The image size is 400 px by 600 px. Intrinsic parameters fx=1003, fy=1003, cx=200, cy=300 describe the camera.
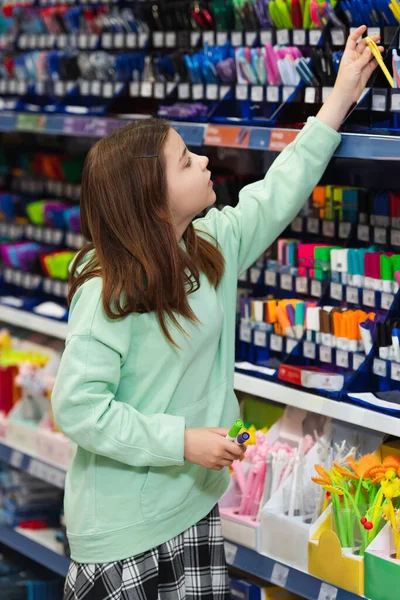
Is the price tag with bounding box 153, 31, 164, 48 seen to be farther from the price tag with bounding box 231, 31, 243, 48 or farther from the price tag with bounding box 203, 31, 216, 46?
the price tag with bounding box 231, 31, 243, 48

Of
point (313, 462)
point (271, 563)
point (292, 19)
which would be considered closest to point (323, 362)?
point (313, 462)

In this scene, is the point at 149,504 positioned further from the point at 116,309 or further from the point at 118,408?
the point at 116,309

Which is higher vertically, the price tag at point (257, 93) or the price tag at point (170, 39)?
the price tag at point (170, 39)

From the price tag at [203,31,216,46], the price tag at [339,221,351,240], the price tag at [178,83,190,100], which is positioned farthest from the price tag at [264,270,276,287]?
the price tag at [203,31,216,46]

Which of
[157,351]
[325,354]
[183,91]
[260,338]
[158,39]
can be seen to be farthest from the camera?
[158,39]

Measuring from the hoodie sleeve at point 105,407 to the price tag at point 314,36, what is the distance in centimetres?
91

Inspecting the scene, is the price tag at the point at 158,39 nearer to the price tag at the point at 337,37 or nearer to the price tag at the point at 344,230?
the price tag at the point at 337,37

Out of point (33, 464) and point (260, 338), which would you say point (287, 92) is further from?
point (33, 464)

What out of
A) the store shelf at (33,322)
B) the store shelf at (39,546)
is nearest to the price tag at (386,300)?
the store shelf at (33,322)

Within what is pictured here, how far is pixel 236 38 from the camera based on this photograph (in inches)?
108

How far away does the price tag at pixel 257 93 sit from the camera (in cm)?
264

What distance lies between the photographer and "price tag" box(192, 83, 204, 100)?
284 centimetres

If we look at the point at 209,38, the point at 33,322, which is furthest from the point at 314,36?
the point at 33,322

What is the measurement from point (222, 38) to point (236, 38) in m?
0.06
